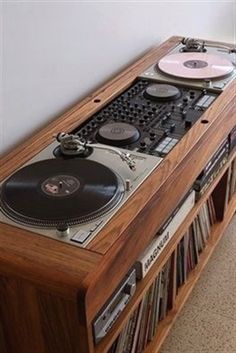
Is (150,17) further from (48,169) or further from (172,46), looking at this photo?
(48,169)

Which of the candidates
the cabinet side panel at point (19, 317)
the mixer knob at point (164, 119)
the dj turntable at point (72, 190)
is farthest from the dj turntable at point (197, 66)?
the cabinet side panel at point (19, 317)

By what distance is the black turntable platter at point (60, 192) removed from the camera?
1.03 m

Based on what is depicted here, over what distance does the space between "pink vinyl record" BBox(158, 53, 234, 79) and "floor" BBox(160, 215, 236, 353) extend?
67cm

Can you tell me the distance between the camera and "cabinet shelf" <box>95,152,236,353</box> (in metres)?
1.12

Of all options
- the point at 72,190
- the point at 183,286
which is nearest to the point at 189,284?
the point at 183,286

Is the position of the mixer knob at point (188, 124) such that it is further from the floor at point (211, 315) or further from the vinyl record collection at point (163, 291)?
the floor at point (211, 315)

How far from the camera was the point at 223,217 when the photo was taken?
1.85 meters

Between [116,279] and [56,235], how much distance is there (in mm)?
152

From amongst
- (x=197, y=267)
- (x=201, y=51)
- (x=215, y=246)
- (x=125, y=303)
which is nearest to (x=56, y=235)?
(x=125, y=303)

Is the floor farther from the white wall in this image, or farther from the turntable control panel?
the white wall

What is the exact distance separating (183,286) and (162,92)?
0.61m

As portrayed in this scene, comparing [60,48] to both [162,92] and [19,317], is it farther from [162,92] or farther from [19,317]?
[19,317]

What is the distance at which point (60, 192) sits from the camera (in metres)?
1.09

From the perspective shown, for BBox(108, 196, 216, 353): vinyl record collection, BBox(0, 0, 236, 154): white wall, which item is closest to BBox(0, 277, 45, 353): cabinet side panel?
BBox(108, 196, 216, 353): vinyl record collection
